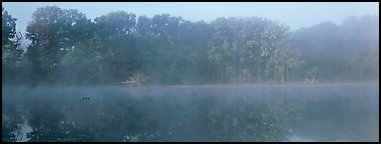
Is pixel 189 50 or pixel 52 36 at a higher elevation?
pixel 52 36

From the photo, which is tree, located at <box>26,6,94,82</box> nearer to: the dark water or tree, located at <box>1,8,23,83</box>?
tree, located at <box>1,8,23,83</box>

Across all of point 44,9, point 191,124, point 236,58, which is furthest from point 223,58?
point 191,124

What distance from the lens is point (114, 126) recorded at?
30.6 ft

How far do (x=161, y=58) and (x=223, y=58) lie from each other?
530 cm

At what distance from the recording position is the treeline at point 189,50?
102 feet

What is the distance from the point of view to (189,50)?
116 feet

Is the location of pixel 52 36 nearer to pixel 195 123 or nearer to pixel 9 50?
pixel 9 50

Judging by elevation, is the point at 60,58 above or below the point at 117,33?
below

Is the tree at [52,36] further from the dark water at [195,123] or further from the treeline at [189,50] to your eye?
the dark water at [195,123]

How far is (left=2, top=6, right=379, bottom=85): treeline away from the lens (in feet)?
102

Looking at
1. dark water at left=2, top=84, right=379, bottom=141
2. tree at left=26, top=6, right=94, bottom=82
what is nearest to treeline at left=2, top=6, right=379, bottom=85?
tree at left=26, top=6, right=94, bottom=82

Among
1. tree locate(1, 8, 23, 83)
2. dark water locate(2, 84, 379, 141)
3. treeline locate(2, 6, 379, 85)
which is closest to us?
dark water locate(2, 84, 379, 141)

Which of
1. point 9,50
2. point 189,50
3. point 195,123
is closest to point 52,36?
point 9,50

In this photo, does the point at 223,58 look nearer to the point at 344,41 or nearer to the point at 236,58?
the point at 236,58
